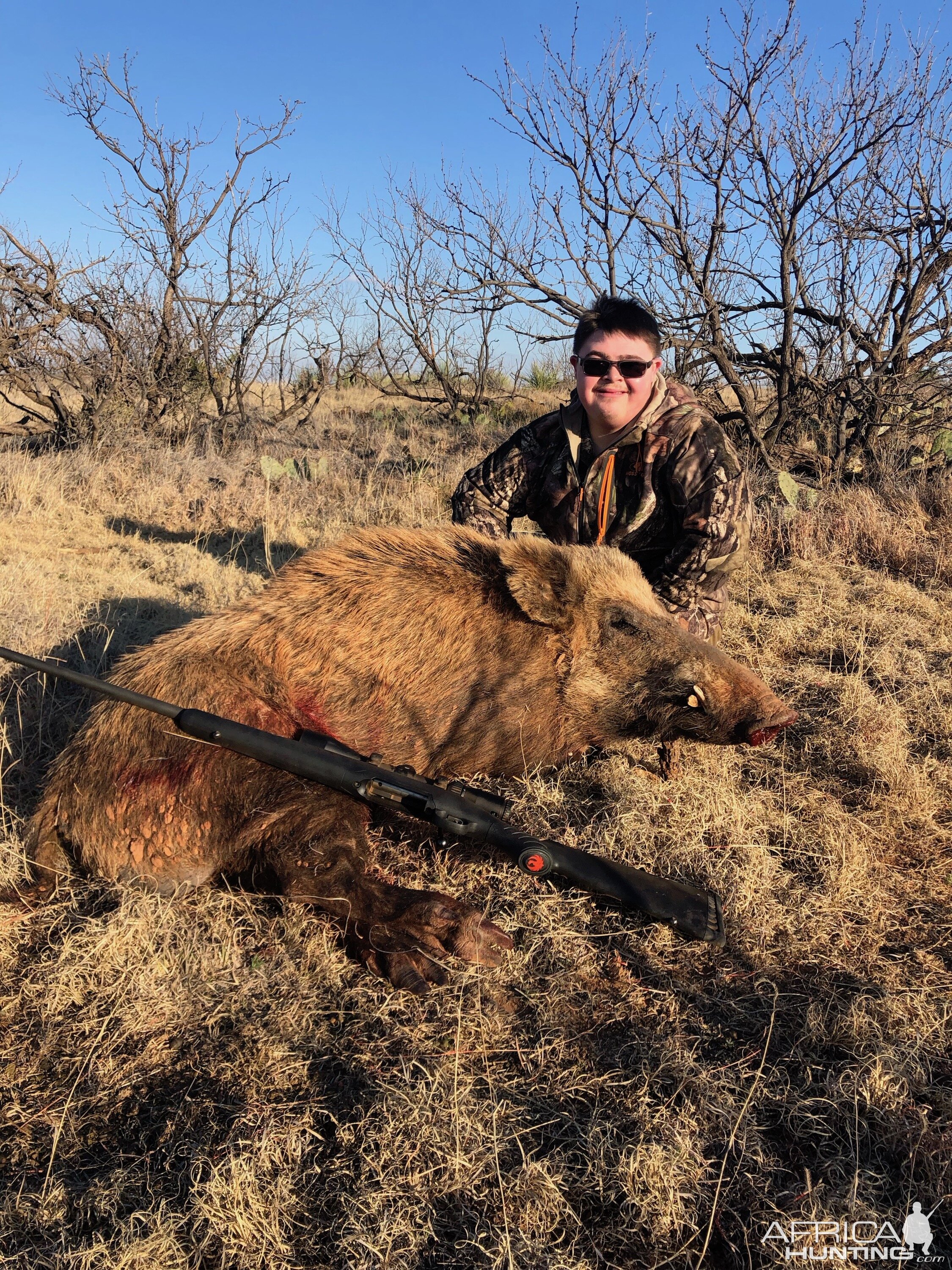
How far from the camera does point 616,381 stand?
406cm

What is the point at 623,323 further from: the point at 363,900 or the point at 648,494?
the point at 363,900

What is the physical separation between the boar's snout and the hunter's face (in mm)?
1782

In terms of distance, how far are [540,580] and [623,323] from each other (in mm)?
1624

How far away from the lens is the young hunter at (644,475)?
159 inches

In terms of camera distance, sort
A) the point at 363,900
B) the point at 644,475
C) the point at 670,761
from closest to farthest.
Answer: the point at 363,900 < the point at 670,761 < the point at 644,475

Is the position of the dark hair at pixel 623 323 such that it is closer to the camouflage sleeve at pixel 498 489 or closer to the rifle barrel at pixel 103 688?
the camouflage sleeve at pixel 498 489

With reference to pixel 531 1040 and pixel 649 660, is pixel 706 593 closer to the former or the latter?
pixel 649 660

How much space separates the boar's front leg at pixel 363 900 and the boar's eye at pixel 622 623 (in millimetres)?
1312

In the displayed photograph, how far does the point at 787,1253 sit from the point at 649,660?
2.07m

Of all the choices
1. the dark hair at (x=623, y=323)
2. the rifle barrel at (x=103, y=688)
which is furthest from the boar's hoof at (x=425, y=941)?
the dark hair at (x=623, y=323)

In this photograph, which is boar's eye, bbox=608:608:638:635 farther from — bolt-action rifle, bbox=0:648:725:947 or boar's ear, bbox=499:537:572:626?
bolt-action rifle, bbox=0:648:725:947

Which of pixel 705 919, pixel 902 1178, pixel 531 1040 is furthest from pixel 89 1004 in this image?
pixel 902 1178

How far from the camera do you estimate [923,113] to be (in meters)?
7.77

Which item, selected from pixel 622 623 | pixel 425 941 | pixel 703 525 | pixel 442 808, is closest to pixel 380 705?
pixel 442 808
